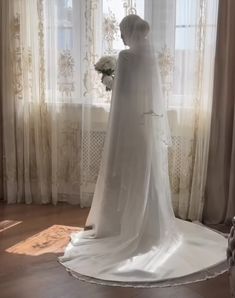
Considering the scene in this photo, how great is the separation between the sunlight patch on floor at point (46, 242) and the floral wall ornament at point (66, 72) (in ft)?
3.97

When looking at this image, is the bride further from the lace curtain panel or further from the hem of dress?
the lace curtain panel

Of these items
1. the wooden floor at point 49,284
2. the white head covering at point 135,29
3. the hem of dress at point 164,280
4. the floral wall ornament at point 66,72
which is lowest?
the wooden floor at point 49,284

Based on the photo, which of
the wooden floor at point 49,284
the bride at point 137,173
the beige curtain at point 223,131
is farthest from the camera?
the beige curtain at point 223,131

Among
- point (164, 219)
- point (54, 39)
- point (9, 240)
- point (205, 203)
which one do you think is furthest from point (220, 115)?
point (9, 240)

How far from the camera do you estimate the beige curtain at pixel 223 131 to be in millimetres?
3229

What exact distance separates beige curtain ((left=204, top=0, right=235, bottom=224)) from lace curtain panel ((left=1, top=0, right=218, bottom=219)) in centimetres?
6

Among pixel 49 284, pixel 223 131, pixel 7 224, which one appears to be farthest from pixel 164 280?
pixel 7 224

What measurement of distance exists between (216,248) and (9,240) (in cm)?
146

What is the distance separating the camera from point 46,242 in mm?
3035

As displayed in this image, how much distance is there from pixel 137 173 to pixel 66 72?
4.38ft

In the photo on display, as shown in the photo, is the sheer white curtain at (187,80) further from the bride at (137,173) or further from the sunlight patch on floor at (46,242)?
the sunlight patch on floor at (46,242)

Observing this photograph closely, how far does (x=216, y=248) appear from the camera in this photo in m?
2.86

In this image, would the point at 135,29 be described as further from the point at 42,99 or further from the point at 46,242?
the point at 46,242

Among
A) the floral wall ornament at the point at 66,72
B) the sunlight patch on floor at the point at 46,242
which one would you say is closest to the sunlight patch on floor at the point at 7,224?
the sunlight patch on floor at the point at 46,242
